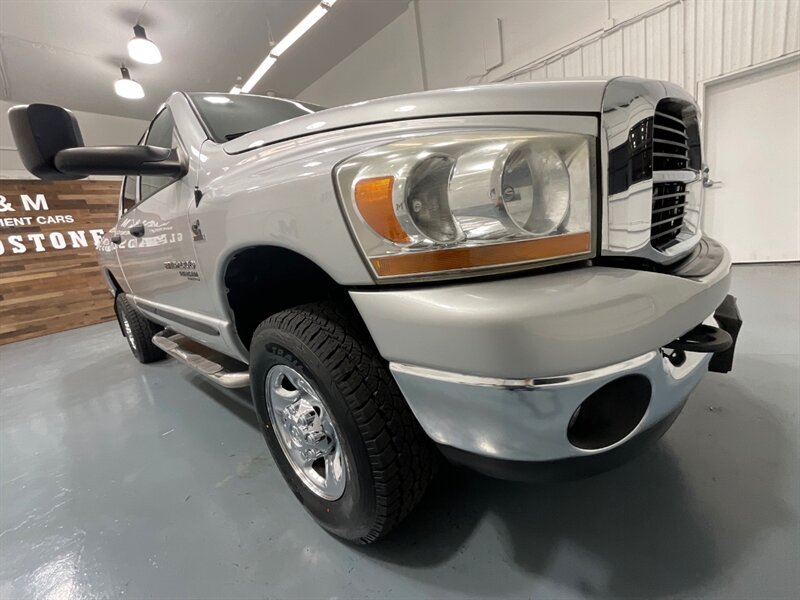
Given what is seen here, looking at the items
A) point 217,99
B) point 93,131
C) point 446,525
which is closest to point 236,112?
point 217,99

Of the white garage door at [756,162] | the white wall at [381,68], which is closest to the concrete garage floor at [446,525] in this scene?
the white garage door at [756,162]

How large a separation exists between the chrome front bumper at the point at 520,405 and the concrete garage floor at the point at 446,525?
17.1 inches

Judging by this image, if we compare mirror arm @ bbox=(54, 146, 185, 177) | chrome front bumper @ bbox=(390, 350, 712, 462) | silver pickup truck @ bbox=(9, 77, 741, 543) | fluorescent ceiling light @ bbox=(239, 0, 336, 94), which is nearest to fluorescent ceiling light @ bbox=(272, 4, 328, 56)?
fluorescent ceiling light @ bbox=(239, 0, 336, 94)

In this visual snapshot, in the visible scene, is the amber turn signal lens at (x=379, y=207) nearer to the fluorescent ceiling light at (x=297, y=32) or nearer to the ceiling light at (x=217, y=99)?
the ceiling light at (x=217, y=99)

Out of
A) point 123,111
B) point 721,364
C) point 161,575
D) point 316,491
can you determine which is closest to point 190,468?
point 161,575

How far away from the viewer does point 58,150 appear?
1112 mm

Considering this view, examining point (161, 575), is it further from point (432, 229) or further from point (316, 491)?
point (432, 229)

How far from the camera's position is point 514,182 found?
691mm

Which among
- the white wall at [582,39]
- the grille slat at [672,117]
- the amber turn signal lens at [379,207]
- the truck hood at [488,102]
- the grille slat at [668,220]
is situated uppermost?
the white wall at [582,39]

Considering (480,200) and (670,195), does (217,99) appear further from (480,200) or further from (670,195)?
(670,195)

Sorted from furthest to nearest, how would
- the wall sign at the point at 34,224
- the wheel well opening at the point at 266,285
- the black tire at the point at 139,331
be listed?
the wall sign at the point at 34,224 < the black tire at the point at 139,331 < the wheel well opening at the point at 266,285

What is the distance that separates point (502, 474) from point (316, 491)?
2.09 feet

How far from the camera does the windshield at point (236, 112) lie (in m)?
1.54

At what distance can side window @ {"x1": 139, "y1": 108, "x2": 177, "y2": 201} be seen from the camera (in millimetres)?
1683
